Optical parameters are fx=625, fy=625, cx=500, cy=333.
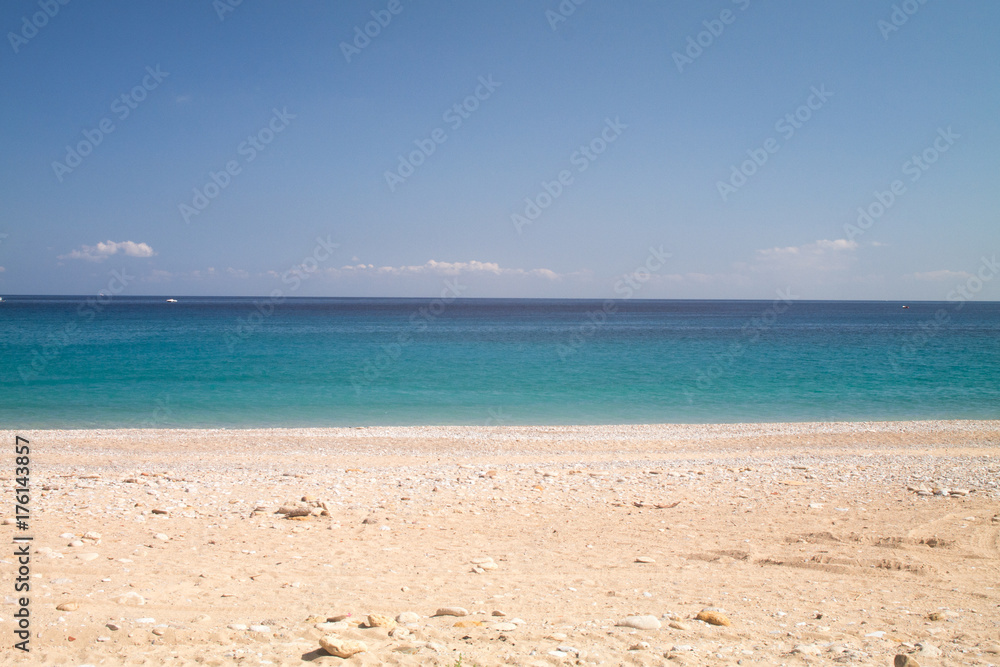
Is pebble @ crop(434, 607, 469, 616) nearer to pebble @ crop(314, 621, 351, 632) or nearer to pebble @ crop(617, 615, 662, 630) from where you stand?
pebble @ crop(314, 621, 351, 632)

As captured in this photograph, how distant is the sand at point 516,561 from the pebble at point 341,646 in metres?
0.06

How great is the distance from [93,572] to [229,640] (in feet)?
9.31

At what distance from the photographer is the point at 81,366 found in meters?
38.6

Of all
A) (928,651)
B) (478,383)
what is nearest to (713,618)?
(928,651)

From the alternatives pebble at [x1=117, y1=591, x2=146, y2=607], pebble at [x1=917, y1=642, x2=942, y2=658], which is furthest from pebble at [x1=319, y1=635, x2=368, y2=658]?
pebble at [x1=917, y1=642, x2=942, y2=658]

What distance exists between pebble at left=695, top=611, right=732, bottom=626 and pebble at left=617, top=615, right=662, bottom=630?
1.45ft

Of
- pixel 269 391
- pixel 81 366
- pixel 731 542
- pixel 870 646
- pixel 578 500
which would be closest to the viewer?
pixel 870 646

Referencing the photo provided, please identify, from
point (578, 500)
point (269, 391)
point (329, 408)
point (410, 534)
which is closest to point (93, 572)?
point (410, 534)

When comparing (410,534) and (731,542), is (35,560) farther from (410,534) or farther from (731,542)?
(731,542)

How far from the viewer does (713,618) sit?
603cm

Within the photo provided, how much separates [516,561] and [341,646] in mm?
3359

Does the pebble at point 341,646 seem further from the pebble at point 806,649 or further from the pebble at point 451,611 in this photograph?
the pebble at point 806,649

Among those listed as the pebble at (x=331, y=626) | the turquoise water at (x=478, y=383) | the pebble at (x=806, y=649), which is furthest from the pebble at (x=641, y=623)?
the turquoise water at (x=478, y=383)

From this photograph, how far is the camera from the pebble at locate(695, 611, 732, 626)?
599cm
